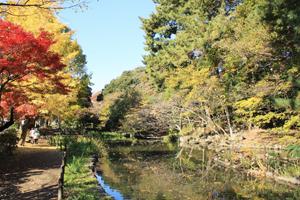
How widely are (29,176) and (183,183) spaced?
5.14 m

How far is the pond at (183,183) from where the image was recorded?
429 inches

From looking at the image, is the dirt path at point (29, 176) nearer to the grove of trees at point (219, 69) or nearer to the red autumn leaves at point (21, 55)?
the red autumn leaves at point (21, 55)

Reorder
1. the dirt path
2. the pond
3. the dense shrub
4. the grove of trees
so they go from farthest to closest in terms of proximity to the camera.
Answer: the grove of trees → the dense shrub → the pond → the dirt path

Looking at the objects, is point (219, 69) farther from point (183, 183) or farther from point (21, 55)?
point (21, 55)

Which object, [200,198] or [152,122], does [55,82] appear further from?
[152,122]

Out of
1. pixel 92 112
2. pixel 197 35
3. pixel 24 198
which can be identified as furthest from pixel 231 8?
pixel 24 198

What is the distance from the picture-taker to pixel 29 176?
1080 cm

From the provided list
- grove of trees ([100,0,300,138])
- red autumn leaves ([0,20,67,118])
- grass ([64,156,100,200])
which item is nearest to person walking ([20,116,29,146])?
red autumn leaves ([0,20,67,118])

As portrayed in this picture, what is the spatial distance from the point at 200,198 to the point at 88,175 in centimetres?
366

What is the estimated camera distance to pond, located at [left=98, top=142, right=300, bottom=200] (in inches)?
429

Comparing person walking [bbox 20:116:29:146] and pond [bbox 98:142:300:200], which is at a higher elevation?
person walking [bbox 20:116:29:146]

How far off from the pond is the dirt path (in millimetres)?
1935

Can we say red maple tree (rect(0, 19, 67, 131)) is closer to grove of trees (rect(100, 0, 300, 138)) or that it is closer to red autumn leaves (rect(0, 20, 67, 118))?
red autumn leaves (rect(0, 20, 67, 118))

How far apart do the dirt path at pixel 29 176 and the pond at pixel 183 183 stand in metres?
1.93
